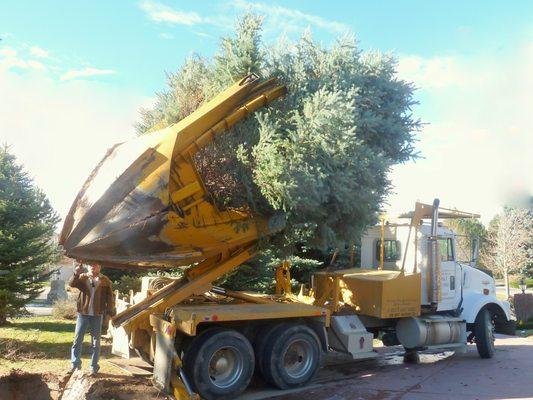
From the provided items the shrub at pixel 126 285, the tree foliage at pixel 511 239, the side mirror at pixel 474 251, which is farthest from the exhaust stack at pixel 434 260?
the tree foliage at pixel 511 239

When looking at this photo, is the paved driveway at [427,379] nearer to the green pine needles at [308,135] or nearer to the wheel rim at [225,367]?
the wheel rim at [225,367]

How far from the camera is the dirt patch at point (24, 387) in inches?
251

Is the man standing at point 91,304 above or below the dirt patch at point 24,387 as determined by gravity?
above

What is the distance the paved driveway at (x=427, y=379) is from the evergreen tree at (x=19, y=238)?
810cm

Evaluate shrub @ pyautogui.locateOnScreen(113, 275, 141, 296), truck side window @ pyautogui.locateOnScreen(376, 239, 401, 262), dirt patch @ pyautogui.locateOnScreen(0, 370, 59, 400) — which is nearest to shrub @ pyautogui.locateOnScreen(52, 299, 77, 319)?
shrub @ pyautogui.locateOnScreen(113, 275, 141, 296)

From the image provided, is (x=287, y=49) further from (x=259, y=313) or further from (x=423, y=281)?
(x=423, y=281)

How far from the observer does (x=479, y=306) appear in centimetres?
1079

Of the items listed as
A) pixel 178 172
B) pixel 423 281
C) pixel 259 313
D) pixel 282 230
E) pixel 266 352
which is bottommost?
pixel 266 352

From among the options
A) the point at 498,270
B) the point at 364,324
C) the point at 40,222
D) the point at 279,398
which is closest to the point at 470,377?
the point at 364,324

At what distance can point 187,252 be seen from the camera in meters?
7.19

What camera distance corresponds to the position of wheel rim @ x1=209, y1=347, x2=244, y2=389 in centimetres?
712

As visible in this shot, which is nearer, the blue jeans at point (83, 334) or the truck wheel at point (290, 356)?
the truck wheel at point (290, 356)

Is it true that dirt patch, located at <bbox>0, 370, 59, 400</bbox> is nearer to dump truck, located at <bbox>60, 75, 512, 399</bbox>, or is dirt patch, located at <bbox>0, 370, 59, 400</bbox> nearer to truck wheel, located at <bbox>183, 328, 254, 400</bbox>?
dump truck, located at <bbox>60, 75, 512, 399</bbox>

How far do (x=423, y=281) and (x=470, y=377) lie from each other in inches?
80.2
